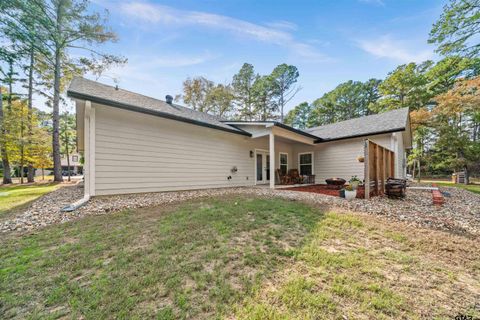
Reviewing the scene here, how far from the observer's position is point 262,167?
11203 millimetres

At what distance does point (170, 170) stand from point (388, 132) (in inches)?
382

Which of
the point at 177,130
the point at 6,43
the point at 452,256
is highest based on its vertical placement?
the point at 6,43

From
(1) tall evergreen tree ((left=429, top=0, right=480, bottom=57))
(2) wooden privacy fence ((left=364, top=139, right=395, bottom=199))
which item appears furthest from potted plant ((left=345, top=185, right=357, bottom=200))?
(1) tall evergreen tree ((left=429, top=0, right=480, bottom=57))

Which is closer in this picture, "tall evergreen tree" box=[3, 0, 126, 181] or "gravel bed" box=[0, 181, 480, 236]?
"gravel bed" box=[0, 181, 480, 236]

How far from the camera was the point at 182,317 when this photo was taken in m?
1.47

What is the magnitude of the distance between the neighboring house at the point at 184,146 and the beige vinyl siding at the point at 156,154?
0.02 metres

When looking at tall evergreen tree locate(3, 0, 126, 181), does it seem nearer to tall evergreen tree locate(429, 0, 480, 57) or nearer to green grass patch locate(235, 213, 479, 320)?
green grass patch locate(235, 213, 479, 320)

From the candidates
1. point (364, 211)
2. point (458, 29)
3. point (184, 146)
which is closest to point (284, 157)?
point (184, 146)

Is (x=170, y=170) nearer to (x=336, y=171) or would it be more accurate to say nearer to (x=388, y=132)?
(x=336, y=171)

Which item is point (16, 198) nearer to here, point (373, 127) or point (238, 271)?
point (238, 271)

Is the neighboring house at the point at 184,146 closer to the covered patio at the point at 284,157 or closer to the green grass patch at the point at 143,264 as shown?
the covered patio at the point at 284,157

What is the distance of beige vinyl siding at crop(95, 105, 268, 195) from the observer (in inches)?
231

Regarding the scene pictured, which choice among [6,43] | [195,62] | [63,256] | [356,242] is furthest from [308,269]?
[195,62]

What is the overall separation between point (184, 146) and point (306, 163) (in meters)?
7.83
